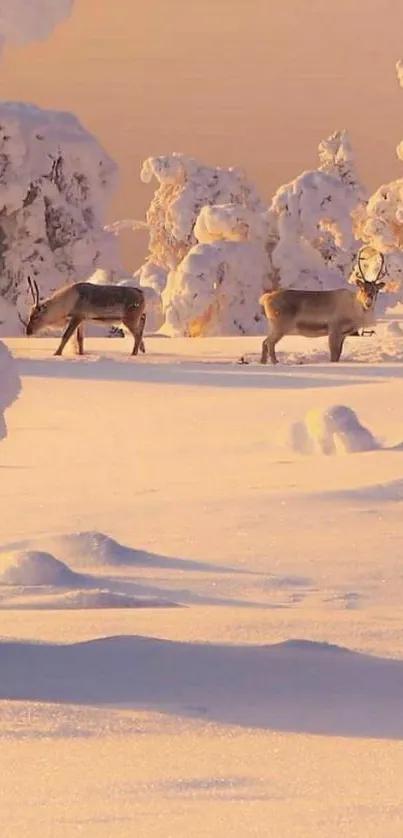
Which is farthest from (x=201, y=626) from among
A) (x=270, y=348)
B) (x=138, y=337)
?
(x=138, y=337)

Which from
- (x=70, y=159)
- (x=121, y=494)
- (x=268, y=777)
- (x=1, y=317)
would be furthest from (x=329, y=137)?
(x=268, y=777)

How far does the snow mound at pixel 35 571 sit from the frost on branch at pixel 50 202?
38745 mm

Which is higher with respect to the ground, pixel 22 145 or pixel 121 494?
pixel 121 494

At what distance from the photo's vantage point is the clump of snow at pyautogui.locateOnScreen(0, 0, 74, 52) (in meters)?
4.75

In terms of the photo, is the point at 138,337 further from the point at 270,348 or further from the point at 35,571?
the point at 35,571

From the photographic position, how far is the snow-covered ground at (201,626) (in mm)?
2879

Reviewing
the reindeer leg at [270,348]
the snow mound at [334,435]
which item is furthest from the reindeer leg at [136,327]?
the snow mound at [334,435]

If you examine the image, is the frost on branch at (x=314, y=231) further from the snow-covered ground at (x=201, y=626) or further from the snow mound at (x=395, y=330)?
the snow-covered ground at (x=201, y=626)

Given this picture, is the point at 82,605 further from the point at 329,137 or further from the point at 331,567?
the point at 329,137

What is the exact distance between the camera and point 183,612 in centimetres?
496

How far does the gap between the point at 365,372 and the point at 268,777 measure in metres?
12.9

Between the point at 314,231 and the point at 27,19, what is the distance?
1828 inches

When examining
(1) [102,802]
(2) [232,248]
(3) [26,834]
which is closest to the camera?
(3) [26,834]

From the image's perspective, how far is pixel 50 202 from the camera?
151 feet
